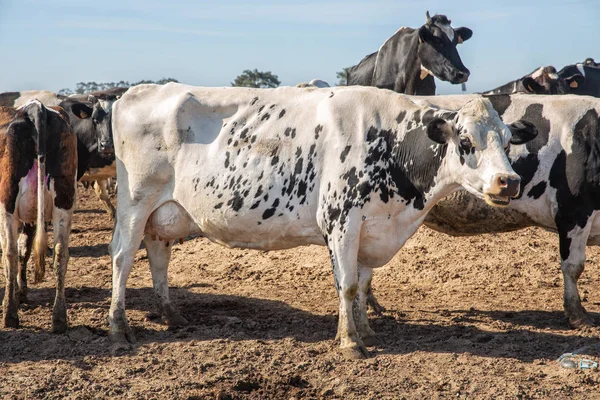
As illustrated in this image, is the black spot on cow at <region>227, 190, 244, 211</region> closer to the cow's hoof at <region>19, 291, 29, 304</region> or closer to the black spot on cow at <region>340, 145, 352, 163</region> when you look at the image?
the black spot on cow at <region>340, 145, 352, 163</region>

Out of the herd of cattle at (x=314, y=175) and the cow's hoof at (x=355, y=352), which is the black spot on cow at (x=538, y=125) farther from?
the cow's hoof at (x=355, y=352)

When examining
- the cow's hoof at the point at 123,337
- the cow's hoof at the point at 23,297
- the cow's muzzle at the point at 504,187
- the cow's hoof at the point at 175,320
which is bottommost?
the cow's hoof at the point at 23,297

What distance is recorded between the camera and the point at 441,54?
11.1m

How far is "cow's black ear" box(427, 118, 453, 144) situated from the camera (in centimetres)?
637

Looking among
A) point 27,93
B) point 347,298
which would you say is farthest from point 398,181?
point 27,93

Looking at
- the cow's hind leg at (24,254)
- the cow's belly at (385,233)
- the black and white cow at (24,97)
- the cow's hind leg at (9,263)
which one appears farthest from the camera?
the black and white cow at (24,97)

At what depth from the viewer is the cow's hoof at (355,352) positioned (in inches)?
259

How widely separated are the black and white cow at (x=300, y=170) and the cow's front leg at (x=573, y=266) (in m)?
1.47

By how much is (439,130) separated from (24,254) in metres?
4.74

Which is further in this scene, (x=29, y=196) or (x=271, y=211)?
(x=29, y=196)

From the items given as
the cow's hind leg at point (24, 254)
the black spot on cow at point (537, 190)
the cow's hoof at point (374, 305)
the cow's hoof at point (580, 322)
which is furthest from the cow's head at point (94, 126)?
the cow's hoof at point (580, 322)

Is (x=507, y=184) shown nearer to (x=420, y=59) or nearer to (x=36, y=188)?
(x=36, y=188)

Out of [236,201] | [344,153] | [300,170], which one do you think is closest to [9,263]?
[236,201]

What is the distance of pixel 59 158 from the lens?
7535 millimetres
